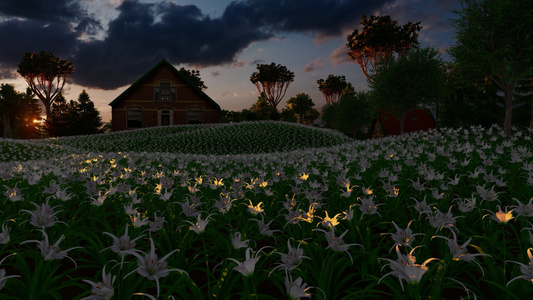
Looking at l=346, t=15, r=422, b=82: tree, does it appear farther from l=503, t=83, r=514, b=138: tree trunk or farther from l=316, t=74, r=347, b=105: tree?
l=316, t=74, r=347, b=105: tree

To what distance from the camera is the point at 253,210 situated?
3.16 meters

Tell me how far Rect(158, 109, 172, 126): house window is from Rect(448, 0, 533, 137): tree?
3442cm

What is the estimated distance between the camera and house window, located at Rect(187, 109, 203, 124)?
4047cm

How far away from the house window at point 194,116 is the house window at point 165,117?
2.61 meters

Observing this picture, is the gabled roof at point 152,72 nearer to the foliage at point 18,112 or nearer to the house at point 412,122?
the house at point 412,122

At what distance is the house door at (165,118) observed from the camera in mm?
40125

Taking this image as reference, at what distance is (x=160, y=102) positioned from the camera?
39938 mm

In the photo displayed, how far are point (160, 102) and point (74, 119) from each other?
462 inches

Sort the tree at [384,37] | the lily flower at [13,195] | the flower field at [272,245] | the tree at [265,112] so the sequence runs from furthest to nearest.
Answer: the tree at [265,112]
the tree at [384,37]
the lily flower at [13,195]
the flower field at [272,245]

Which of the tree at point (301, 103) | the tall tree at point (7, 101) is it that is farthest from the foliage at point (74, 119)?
the tree at point (301, 103)

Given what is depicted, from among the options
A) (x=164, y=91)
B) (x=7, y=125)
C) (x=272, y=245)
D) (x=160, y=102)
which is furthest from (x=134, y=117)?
(x=7, y=125)

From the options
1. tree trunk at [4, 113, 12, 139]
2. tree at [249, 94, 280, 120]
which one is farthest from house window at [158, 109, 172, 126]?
tree trunk at [4, 113, 12, 139]

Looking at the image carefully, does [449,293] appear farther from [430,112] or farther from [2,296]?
[430,112]

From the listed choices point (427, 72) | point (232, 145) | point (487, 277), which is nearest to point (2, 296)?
point (487, 277)
